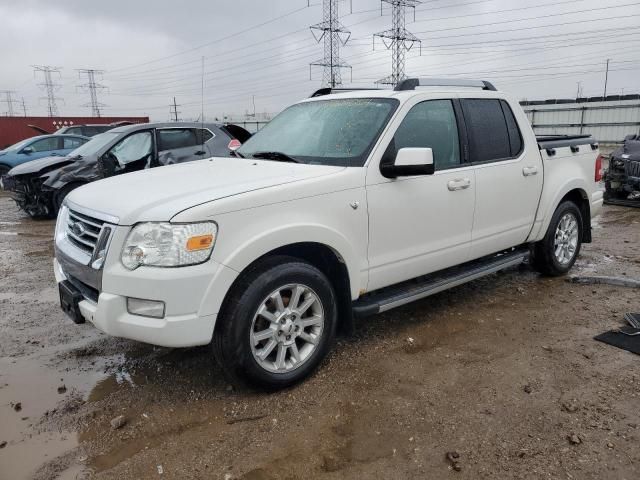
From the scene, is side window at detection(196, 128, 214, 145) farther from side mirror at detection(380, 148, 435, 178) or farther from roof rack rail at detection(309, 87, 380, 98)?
side mirror at detection(380, 148, 435, 178)

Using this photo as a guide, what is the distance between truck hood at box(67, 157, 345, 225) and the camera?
115 inches

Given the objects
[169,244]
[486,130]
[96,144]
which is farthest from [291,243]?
[96,144]

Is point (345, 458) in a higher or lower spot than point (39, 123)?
Answer: lower

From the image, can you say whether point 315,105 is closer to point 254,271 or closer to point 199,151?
point 254,271

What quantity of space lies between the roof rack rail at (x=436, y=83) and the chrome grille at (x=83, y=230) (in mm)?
2498

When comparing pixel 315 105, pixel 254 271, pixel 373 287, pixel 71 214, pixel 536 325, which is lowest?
pixel 536 325

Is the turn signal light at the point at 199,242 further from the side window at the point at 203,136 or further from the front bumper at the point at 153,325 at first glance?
the side window at the point at 203,136

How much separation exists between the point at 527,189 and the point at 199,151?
5.72 metres

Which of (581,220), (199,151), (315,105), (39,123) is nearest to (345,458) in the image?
(315,105)

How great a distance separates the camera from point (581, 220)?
5.73 m

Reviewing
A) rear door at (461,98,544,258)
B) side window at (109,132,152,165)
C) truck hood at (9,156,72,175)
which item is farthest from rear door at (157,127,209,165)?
rear door at (461,98,544,258)

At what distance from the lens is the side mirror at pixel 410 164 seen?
346 cm

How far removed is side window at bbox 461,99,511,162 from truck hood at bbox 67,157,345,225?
4.94ft

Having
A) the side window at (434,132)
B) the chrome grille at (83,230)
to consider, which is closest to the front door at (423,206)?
the side window at (434,132)
